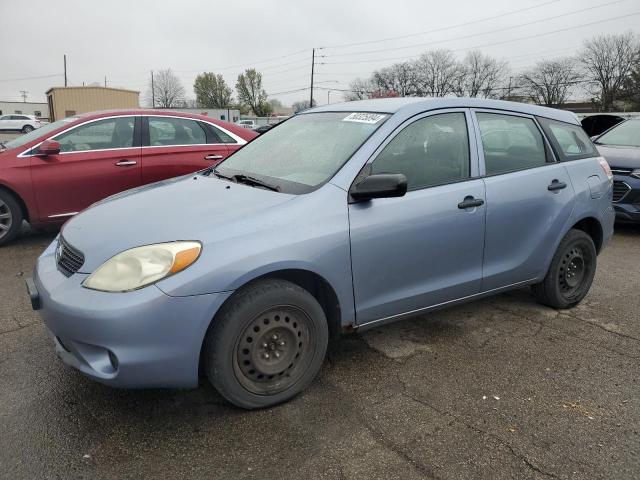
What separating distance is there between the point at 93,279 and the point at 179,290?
0.44 meters

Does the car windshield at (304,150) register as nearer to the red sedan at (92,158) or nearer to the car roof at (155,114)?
the red sedan at (92,158)

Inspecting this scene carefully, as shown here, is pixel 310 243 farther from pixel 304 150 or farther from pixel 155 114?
pixel 155 114

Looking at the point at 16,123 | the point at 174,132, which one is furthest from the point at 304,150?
the point at 16,123

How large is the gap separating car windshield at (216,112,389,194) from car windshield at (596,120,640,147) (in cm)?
603

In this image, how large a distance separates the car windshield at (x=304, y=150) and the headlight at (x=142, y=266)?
0.73 meters

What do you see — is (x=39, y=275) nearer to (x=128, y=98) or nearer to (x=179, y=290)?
(x=179, y=290)

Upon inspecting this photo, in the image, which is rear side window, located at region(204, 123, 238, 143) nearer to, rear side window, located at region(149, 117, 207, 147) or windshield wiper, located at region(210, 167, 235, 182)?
rear side window, located at region(149, 117, 207, 147)

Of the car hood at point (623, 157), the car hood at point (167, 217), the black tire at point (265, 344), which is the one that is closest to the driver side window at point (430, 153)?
the car hood at point (167, 217)

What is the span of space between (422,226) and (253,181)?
1.05 meters

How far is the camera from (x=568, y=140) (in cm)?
401

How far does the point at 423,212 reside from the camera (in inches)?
117

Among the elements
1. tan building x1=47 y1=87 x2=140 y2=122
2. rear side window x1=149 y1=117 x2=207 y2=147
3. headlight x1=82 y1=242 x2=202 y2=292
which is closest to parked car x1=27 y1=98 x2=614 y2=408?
headlight x1=82 y1=242 x2=202 y2=292

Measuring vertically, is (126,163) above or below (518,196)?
above

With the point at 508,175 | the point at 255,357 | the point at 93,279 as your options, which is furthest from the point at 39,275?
the point at 508,175
